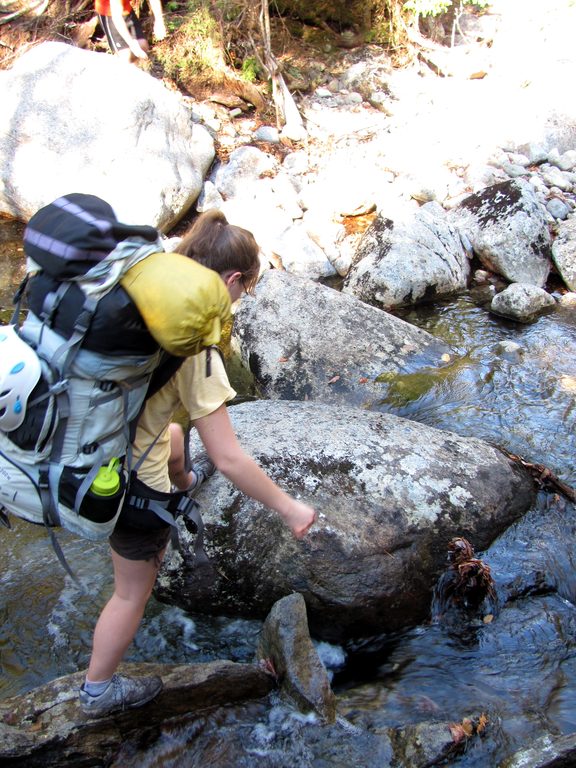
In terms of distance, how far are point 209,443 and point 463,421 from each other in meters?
3.13

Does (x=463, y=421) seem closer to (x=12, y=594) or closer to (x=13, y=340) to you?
(x=12, y=594)

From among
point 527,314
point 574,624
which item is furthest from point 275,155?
point 574,624

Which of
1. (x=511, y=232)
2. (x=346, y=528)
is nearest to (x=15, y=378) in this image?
(x=346, y=528)

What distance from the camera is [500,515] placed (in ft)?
11.5

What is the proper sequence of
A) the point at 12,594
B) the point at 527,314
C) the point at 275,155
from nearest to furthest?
the point at 12,594 → the point at 527,314 → the point at 275,155

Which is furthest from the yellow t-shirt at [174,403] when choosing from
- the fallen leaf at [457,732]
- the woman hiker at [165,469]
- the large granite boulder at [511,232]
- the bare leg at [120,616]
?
the large granite boulder at [511,232]

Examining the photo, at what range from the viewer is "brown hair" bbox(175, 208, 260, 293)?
83.6 inches

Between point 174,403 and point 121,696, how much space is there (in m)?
1.10

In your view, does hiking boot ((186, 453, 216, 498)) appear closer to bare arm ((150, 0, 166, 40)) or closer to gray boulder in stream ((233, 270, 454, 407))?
gray boulder in stream ((233, 270, 454, 407))

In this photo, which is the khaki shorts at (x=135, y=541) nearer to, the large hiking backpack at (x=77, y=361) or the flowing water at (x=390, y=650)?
the large hiking backpack at (x=77, y=361)

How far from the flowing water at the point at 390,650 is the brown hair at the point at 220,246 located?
1767mm

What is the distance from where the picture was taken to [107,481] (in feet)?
6.12

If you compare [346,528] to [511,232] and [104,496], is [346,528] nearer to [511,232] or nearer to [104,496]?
[104,496]

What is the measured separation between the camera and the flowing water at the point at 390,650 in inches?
95.7
